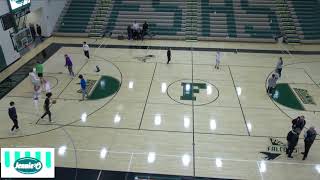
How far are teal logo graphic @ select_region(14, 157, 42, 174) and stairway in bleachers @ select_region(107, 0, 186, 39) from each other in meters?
19.2

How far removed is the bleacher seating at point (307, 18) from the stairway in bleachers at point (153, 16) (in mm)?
10586

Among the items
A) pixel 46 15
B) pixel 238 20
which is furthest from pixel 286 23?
pixel 46 15

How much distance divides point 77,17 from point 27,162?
873 inches

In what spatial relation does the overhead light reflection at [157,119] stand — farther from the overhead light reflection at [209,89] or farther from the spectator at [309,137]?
the spectator at [309,137]

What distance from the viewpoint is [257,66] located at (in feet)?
72.2

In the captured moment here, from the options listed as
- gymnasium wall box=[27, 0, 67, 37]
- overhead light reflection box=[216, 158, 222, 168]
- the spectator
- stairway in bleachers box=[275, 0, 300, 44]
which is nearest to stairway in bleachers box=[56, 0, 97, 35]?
gymnasium wall box=[27, 0, 67, 37]

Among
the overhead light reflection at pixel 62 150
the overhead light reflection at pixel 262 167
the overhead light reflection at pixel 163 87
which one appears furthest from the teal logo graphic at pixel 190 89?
the overhead light reflection at pixel 62 150

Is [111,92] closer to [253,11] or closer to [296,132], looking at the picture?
[296,132]

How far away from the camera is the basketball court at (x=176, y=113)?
12727 mm

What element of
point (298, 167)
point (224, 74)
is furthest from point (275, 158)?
point (224, 74)

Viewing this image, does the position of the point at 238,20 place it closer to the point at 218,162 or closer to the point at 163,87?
the point at 163,87

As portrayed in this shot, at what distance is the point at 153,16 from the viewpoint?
29328mm

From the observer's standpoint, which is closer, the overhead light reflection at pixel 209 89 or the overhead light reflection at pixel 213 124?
the overhead light reflection at pixel 213 124

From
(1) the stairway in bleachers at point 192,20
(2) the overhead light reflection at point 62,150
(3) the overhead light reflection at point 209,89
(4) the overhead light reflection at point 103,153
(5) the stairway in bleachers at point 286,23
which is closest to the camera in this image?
(4) the overhead light reflection at point 103,153
